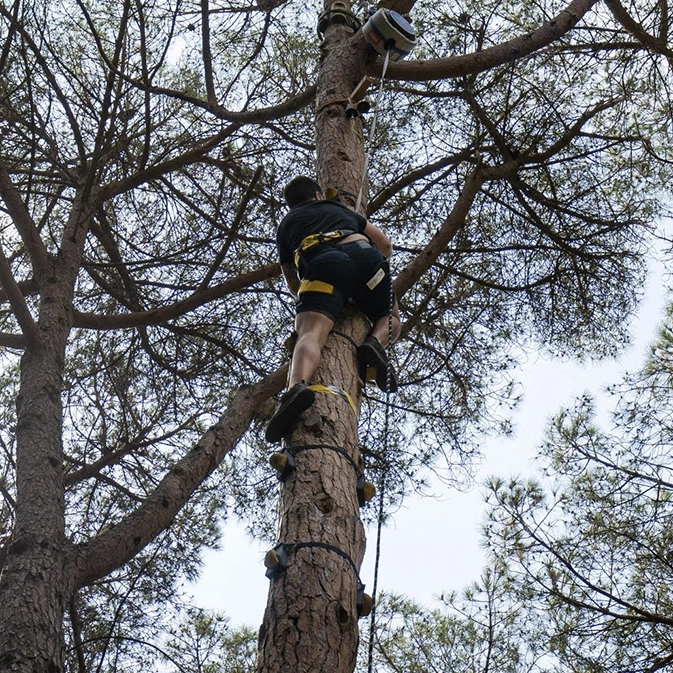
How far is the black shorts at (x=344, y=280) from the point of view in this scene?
2482mm

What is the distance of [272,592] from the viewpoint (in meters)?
1.77

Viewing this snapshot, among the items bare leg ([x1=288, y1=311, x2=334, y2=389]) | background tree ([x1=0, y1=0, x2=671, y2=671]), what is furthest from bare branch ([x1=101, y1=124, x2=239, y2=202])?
bare leg ([x1=288, y1=311, x2=334, y2=389])

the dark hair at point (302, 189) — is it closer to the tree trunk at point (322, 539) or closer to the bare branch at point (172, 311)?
the tree trunk at point (322, 539)

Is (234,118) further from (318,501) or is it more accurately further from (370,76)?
Result: (318,501)

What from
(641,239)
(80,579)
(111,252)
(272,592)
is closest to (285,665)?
(272,592)

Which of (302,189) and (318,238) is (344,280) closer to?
(318,238)

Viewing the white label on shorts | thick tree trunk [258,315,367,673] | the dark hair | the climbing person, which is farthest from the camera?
the dark hair

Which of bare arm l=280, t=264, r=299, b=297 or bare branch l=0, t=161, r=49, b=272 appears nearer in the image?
bare arm l=280, t=264, r=299, b=297

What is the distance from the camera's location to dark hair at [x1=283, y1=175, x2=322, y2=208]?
3010 millimetres

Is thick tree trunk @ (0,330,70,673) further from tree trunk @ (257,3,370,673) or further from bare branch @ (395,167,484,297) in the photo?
bare branch @ (395,167,484,297)

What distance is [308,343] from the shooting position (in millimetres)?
2352

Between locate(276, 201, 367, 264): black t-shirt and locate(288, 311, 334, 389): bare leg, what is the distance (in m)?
0.39

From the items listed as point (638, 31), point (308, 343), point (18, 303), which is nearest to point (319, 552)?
point (308, 343)

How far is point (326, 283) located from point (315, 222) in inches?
13.6
